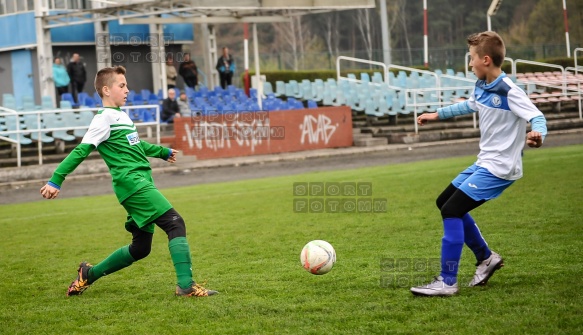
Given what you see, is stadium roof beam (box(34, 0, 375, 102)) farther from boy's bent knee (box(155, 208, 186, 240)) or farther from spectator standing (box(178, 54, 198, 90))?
boy's bent knee (box(155, 208, 186, 240))

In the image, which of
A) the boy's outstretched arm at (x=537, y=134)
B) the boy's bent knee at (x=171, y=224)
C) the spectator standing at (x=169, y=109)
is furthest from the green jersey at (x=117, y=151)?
the spectator standing at (x=169, y=109)

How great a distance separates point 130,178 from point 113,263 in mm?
833

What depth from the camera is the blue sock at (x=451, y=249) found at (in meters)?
6.09

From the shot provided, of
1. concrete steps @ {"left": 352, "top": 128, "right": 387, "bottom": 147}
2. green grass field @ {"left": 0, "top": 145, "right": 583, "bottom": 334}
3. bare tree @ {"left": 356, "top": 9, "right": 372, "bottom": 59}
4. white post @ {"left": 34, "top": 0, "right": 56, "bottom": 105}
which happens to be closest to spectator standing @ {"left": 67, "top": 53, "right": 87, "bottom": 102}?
white post @ {"left": 34, "top": 0, "right": 56, "bottom": 105}

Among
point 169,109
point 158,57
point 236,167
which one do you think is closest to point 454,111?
point 236,167

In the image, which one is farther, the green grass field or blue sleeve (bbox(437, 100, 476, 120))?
blue sleeve (bbox(437, 100, 476, 120))

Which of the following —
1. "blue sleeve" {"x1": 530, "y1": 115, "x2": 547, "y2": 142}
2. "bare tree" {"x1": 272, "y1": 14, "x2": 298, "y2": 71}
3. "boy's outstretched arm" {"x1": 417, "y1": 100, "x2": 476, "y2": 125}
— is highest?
"bare tree" {"x1": 272, "y1": 14, "x2": 298, "y2": 71}

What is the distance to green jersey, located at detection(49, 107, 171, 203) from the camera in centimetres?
651

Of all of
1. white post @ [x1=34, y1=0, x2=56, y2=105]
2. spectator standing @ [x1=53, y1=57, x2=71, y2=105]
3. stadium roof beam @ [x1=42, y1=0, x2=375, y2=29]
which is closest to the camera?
stadium roof beam @ [x1=42, y1=0, x2=375, y2=29]

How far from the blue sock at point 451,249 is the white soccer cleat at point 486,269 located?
1.20 feet

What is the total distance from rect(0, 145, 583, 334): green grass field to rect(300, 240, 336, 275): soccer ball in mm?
164

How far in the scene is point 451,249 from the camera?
6125 millimetres

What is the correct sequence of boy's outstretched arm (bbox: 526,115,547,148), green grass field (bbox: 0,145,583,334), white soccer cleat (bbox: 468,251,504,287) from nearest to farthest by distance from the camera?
green grass field (bbox: 0,145,583,334)
boy's outstretched arm (bbox: 526,115,547,148)
white soccer cleat (bbox: 468,251,504,287)

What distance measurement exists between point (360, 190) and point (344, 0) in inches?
468
